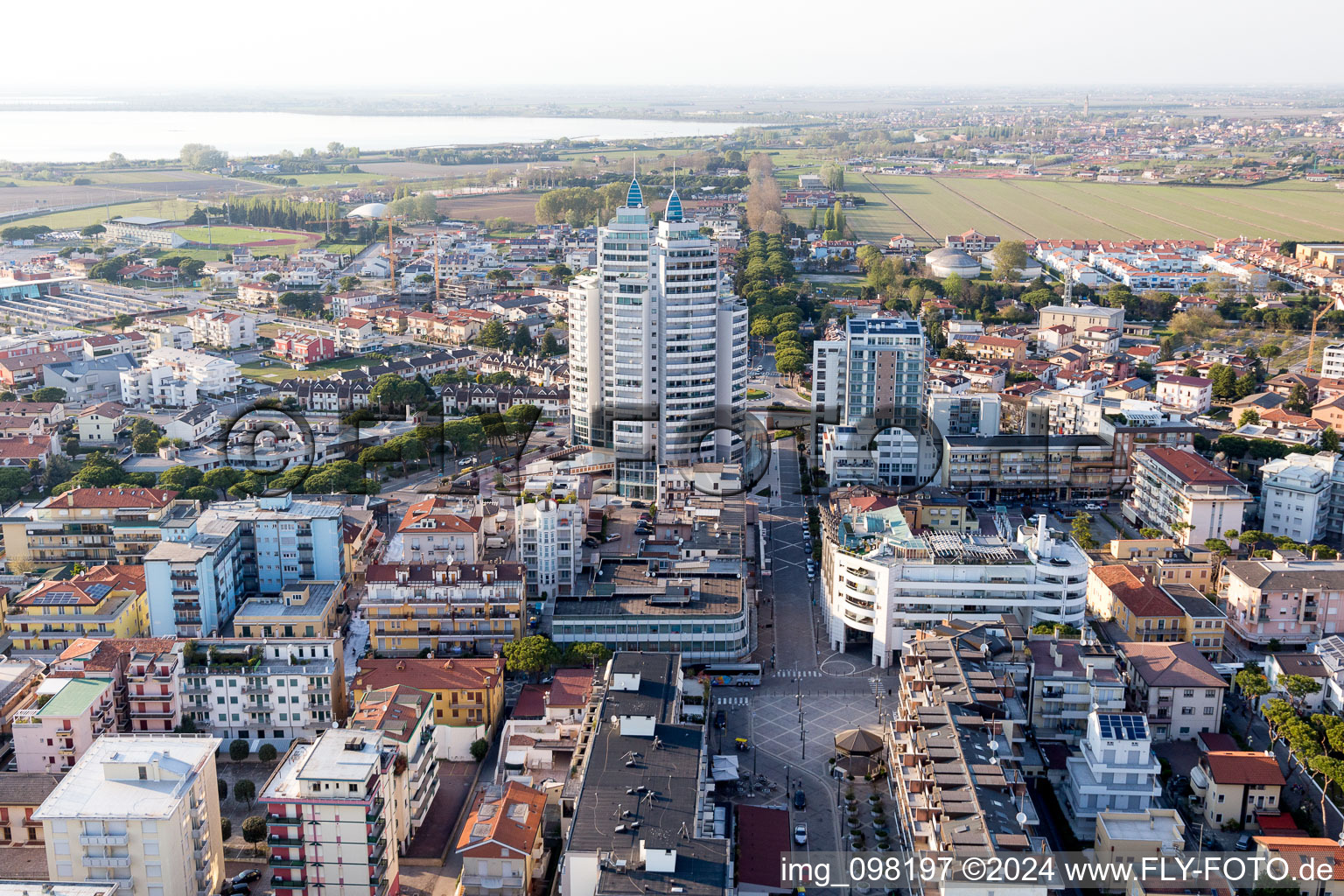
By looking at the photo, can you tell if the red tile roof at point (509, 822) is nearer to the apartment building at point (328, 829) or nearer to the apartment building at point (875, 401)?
the apartment building at point (328, 829)

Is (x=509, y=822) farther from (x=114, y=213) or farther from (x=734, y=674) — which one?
(x=114, y=213)

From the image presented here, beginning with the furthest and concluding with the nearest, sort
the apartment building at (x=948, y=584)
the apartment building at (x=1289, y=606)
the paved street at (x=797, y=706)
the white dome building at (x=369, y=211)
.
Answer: the white dome building at (x=369, y=211)
the apartment building at (x=1289, y=606)
the apartment building at (x=948, y=584)
the paved street at (x=797, y=706)

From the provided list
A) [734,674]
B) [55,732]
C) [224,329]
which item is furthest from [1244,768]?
[224,329]

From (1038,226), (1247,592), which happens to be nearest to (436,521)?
(1247,592)

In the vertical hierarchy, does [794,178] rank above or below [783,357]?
above

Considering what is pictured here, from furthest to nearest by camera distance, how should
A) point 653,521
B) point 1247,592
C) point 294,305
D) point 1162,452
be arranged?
1. point 294,305
2. point 1162,452
3. point 653,521
4. point 1247,592

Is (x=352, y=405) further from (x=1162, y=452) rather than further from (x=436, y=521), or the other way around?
(x=1162, y=452)

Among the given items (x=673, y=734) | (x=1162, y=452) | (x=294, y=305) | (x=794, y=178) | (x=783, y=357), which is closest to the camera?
(x=673, y=734)

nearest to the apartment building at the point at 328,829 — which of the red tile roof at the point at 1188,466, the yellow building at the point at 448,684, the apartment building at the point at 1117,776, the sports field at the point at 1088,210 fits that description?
the yellow building at the point at 448,684
